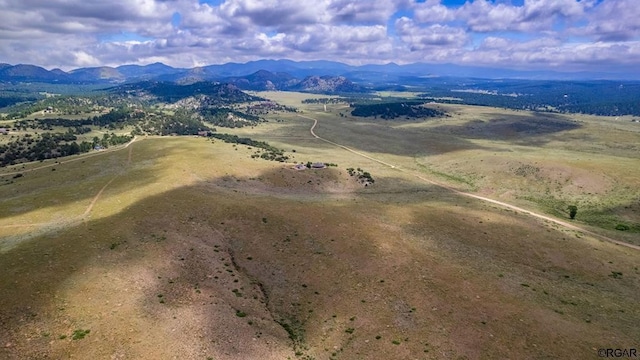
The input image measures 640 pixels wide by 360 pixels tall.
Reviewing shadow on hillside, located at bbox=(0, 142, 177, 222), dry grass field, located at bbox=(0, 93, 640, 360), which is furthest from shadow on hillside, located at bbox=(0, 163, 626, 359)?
shadow on hillside, located at bbox=(0, 142, 177, 222)

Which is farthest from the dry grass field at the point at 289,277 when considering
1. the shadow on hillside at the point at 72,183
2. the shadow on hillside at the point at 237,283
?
the shadow on hillside at the point at 72,183

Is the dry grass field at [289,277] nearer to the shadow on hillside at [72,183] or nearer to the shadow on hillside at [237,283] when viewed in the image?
the shadow on hillside at [237,283]

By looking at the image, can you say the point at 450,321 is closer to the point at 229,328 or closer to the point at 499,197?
the point at 229,328

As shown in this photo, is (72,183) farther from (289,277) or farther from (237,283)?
(289,277)

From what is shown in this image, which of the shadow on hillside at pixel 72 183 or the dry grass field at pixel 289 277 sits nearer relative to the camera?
the dry grass field at pixel 289 277

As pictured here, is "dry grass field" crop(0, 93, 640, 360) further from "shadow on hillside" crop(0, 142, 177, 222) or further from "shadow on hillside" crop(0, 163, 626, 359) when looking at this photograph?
"shadow on hillside" crop(0, 142, 177, 222)

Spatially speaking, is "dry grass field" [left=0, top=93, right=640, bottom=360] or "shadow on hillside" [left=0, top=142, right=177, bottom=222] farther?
"shadow on hillside" [left=0, top=142, right=177, bottom=222]

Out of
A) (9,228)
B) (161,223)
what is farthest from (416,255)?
(9,228)

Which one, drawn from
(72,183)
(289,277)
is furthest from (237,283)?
(72,183)
